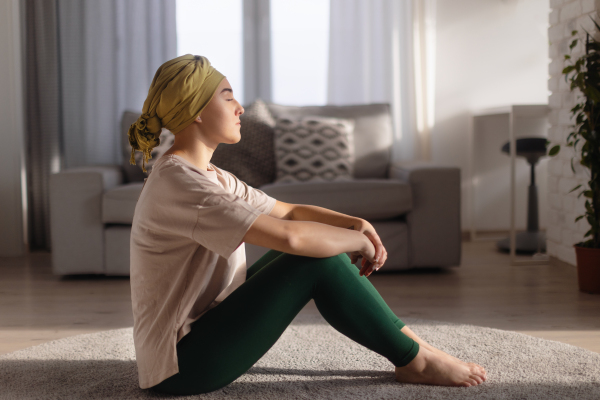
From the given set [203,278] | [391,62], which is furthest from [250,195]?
[391,62]

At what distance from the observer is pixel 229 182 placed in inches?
58.2

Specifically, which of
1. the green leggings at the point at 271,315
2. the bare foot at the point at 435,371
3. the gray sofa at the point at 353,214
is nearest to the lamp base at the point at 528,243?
the gray sofa at the point at 353,214

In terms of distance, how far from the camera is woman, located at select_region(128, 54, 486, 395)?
3.97ft

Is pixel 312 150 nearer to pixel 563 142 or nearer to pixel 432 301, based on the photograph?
pixel 432 301

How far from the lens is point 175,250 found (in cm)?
122

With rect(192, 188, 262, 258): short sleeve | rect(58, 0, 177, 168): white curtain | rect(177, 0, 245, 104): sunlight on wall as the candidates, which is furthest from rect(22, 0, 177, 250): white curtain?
rect(192, 188, 262, 258): short sleeve

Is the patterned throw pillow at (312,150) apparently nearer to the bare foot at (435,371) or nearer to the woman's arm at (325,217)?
the woman's arm at (325,217)

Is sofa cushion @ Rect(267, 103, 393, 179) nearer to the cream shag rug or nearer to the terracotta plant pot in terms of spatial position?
the terracotta plant pot

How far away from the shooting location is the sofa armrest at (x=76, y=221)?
2857 millimetres

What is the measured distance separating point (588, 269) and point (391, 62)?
192cm

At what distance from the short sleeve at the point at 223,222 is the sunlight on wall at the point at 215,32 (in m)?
A: 2.79

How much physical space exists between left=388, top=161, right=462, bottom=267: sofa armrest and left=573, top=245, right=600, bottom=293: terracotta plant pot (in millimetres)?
593

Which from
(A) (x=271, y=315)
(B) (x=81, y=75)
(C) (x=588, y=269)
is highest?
(B) (x=81, y=75)

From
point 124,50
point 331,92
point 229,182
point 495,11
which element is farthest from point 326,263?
point 495,11
